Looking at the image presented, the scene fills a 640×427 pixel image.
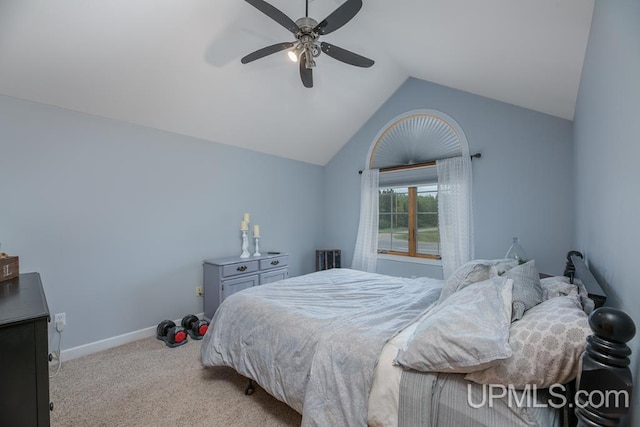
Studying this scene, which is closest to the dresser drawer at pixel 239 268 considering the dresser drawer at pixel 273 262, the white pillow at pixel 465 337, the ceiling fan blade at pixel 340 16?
the dresser drawer at pixel 273 262

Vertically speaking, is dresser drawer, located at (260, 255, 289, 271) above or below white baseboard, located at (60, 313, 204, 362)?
above

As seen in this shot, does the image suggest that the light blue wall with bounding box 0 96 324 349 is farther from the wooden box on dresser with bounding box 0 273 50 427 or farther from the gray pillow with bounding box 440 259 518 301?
the gray pillow with bounding box 440 259 518 301

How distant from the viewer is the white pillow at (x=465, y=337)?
1.09 meters

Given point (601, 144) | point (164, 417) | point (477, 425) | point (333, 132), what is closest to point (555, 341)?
point (477, 425)

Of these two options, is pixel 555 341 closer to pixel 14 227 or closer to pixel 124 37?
pixel 124 37

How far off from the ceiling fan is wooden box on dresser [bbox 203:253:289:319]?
7.21 ft

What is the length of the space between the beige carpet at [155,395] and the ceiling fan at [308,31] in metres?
2.55

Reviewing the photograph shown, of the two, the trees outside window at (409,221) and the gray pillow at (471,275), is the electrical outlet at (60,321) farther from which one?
the trees outside window at (409,221)

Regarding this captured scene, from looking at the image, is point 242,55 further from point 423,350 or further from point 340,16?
point 423,350

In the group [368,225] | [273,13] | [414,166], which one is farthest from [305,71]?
[368,225]

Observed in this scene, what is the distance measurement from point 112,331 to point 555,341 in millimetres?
3503

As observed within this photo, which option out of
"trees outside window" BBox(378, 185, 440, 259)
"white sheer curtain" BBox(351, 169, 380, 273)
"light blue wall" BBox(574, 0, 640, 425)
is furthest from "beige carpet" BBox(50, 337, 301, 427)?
"trees outside window" BBox(378, 185, 440, 259)

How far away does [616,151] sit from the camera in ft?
3.74

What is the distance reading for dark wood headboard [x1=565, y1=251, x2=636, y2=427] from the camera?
0.71 metres
